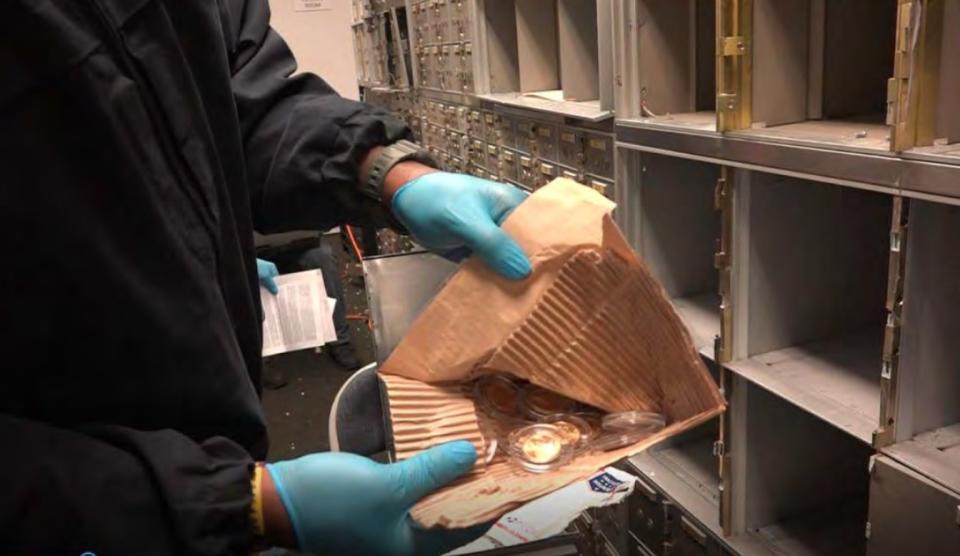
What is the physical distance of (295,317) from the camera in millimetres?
2229

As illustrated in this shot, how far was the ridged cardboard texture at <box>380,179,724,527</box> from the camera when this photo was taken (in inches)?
32.1

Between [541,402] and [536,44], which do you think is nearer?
[541,402]

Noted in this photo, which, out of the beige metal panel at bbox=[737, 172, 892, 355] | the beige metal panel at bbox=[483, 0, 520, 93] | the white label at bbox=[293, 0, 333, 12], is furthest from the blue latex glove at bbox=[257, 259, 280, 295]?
the white label at bbox=[293, 0, 333, 12]

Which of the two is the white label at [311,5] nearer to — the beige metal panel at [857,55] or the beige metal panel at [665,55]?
the beige metal panel at [665,55]

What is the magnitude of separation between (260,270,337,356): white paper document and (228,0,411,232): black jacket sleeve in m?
1.18

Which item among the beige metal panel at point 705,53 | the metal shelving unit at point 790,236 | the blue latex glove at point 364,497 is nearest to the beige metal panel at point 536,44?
the metal shelving unit at point 790,236

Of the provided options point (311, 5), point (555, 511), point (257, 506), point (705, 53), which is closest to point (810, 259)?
point (705, 53)

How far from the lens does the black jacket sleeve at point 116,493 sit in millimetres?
592

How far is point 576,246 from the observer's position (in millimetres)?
842

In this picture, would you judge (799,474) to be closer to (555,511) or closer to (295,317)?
(555,511)

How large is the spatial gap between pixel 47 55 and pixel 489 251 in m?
0.47

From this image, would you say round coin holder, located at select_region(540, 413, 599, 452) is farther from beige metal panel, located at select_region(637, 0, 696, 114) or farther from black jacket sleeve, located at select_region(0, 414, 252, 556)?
beige metal panel, located at select_region(637, 0, 696, 114)

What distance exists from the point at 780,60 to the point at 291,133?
89 centimetres

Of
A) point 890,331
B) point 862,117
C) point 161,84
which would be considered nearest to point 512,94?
point 862,117
